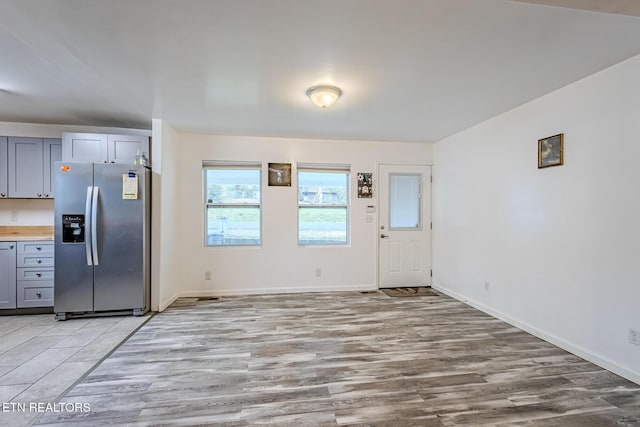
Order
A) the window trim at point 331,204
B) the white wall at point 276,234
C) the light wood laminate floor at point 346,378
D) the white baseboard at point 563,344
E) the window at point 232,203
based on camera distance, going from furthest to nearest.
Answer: the window trim at point 331,204 < the window at point 232,203 < the white wall at point 276,234 < the white baseboard at point 563,344 < the light wood laminate floor at point 346,378

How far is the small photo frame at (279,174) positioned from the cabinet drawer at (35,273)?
9.88ft

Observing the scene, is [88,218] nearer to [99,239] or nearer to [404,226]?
[99,239]

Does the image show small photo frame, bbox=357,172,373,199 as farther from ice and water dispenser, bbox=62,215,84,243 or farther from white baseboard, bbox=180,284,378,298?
ice and water dispenser, bbox=62,215,84,243

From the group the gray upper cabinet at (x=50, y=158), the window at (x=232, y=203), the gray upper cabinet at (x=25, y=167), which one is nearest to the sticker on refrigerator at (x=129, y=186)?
the window at (x=232, y=203)

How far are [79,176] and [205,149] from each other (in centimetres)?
157

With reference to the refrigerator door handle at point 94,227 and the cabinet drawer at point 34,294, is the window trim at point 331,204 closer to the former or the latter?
the refrigerator door handle at point 94,227

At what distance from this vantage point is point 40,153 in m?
3.71

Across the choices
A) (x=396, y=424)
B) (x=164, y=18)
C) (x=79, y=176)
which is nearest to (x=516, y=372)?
(x=396, y=424)

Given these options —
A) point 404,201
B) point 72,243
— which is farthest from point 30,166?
point 404,201

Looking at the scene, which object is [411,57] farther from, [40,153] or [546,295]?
[40,153]

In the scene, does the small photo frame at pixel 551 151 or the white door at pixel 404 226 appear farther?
the white door at pixel 404 226

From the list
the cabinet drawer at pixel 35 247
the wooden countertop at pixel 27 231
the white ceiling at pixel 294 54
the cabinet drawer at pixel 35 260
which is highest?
the white ceiling at pixel 294 54

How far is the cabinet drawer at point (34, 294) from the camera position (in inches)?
136

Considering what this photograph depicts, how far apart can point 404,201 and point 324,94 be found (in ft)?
9.06
